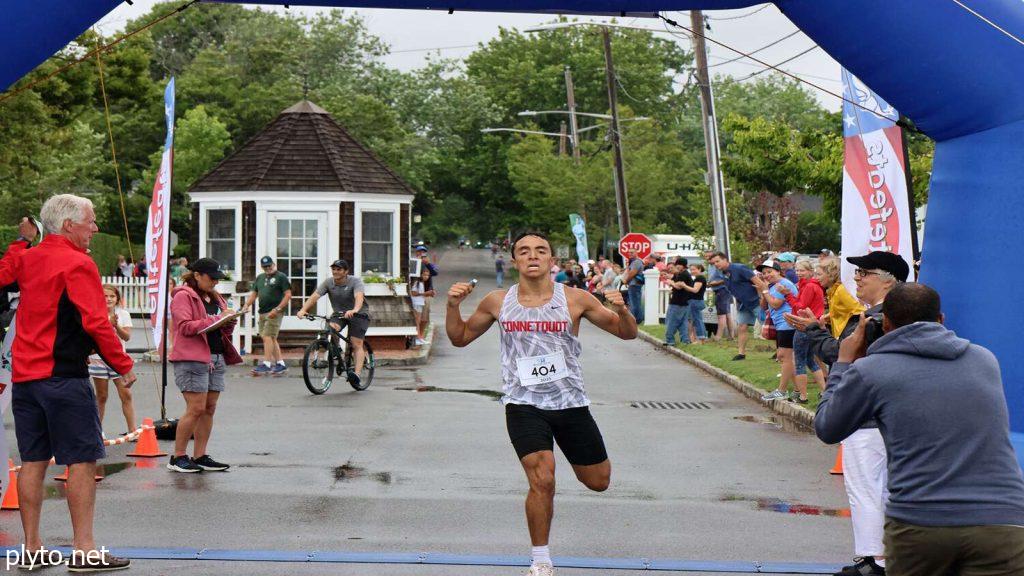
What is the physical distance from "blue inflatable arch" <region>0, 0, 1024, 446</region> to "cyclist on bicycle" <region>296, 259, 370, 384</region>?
1045cm

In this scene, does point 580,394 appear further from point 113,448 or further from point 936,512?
point 113,448

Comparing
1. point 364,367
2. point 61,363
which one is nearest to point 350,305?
point 364,367

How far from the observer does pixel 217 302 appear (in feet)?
36.6

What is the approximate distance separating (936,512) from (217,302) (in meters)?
7.80

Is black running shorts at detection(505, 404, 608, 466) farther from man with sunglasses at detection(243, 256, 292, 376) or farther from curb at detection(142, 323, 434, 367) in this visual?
curb at detection(142, 323, 434, 367)

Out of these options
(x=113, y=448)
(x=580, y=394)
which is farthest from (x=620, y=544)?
(x=113, y=448)

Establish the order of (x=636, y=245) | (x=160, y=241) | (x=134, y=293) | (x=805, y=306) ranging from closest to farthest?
1. (x=160, y=241)
2. (x=805, y=306)
3. (x=134, y=293)
4. (x=636, y=245)

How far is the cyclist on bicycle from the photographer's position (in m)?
17.8

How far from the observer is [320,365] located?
→ 57.0 ft

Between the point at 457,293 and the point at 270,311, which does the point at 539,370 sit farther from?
the point at 270,311

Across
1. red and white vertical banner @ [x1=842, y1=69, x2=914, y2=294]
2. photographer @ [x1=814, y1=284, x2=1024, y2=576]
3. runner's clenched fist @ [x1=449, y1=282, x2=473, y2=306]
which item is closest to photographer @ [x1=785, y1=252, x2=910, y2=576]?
runner's clenched fist @ [x1=449, y1=282, x2=473, y2=306]

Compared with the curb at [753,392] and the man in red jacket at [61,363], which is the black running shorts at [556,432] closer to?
the man in red jacket at [61,363]

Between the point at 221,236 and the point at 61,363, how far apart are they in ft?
60.4

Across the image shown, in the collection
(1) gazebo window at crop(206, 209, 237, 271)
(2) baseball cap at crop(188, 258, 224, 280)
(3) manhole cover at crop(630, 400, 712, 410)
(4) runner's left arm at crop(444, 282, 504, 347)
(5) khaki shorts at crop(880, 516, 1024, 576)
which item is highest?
(1) gazebo window at crop(206, 209, 237, 271)
